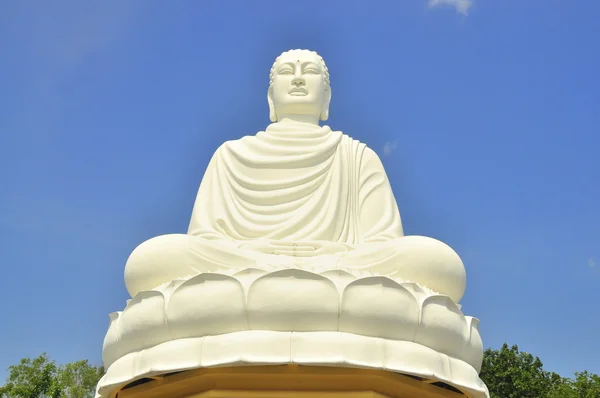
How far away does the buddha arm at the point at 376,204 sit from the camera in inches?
275

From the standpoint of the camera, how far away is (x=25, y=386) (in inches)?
544

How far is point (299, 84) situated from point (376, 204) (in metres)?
1.56

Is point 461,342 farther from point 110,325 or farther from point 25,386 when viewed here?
point 25,386

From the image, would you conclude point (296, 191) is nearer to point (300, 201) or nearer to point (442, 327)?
point (300, 201)

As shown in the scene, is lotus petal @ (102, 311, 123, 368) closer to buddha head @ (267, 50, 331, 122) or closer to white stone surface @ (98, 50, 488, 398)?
white stone surface @ (98, 50, 488, 398)

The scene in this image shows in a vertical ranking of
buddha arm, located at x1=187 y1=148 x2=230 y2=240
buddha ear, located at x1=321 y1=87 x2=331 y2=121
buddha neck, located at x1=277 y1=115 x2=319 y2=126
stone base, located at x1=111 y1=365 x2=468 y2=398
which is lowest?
stone base, located at x1=111 y1=365 x2=468 y2=398

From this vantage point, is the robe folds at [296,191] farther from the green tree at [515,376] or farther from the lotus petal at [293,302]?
the green tree at [515,376]

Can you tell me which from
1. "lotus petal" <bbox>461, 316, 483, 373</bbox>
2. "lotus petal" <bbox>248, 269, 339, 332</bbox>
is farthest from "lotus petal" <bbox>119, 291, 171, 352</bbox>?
"lotus petal" <bbox>461, 316, 483, 373</bbox>

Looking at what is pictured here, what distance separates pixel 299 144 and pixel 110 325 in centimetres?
276

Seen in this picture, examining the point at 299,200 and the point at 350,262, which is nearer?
the point at 350,262

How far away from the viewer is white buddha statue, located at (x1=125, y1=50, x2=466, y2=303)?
18.2 feet

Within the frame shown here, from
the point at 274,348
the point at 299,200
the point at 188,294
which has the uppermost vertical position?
the point at 299,200

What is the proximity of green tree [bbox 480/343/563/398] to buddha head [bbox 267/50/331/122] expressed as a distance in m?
9.61

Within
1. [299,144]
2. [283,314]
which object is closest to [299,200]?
[299,144]
